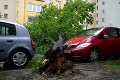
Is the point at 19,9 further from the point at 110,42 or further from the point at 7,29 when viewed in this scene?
the point at 7,29

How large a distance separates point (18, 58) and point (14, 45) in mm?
432

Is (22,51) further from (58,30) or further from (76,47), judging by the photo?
(58,30)

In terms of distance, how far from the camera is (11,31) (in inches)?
325

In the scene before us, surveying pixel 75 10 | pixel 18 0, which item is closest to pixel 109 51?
pixel 75 10

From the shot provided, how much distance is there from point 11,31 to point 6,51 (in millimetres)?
737

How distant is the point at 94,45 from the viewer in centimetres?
1001

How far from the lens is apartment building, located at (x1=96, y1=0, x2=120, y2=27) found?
5165cm

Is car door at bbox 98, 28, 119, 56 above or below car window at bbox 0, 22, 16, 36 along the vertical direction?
below

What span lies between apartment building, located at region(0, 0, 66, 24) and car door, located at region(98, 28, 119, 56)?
128ft

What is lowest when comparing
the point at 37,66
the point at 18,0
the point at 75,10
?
the point at 37,66

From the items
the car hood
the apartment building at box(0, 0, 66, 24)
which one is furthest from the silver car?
the apartment building at box(0, 0, 66, 24)

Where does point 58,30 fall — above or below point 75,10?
below

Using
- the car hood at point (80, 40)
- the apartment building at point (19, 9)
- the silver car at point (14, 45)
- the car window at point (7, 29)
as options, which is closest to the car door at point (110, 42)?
the car hood at point (80, 40)

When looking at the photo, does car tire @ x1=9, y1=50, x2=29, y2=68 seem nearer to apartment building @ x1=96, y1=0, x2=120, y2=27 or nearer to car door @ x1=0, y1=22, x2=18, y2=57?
car door @ x1=0, y1=22, x2=18, y2=57
